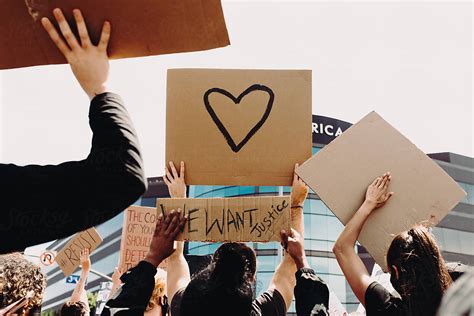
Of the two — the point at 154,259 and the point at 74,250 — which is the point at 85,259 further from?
the point at 154,259

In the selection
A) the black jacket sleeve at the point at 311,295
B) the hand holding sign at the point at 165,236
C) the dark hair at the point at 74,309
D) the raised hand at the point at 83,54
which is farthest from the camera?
the dark hair at the point at 74,309

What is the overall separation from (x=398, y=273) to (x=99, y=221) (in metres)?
1.37

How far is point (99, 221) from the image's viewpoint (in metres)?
1.07

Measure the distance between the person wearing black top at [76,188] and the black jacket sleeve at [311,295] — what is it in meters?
1.29

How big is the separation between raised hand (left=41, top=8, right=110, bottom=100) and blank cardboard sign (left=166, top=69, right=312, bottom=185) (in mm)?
1528

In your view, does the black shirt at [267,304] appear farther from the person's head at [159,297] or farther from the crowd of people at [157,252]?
the person's head at [159,297]

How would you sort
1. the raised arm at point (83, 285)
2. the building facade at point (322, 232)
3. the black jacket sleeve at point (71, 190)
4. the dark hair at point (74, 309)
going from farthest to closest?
the building facade at point (322, 232)
the raised arm at point (83, 285)
the dark hair at point (74, 309)
the black jacket sleeve at point (71, 190)

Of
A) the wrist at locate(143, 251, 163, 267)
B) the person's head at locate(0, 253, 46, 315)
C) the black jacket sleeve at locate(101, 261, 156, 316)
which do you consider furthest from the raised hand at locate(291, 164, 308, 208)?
the person's head at locate(0, 253, 46, 315)

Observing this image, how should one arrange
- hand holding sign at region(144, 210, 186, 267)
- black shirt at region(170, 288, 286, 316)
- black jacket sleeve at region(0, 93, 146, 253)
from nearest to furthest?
black jacket sleeve at region(0, 93, 146, 253) < hand holding sign at region(144, 210, 186, 267) < black shirt at region(170, 288, 286, 316)

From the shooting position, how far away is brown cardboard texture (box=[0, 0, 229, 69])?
4.41 ft

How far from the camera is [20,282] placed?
226cm

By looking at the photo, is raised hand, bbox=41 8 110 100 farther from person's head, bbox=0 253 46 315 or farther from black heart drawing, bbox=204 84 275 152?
black heart drawing, bbox=204 84 275 152

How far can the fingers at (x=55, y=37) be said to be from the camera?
1246 millimetres

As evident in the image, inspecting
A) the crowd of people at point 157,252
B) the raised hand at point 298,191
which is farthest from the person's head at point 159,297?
the raised hand at point 298,191
